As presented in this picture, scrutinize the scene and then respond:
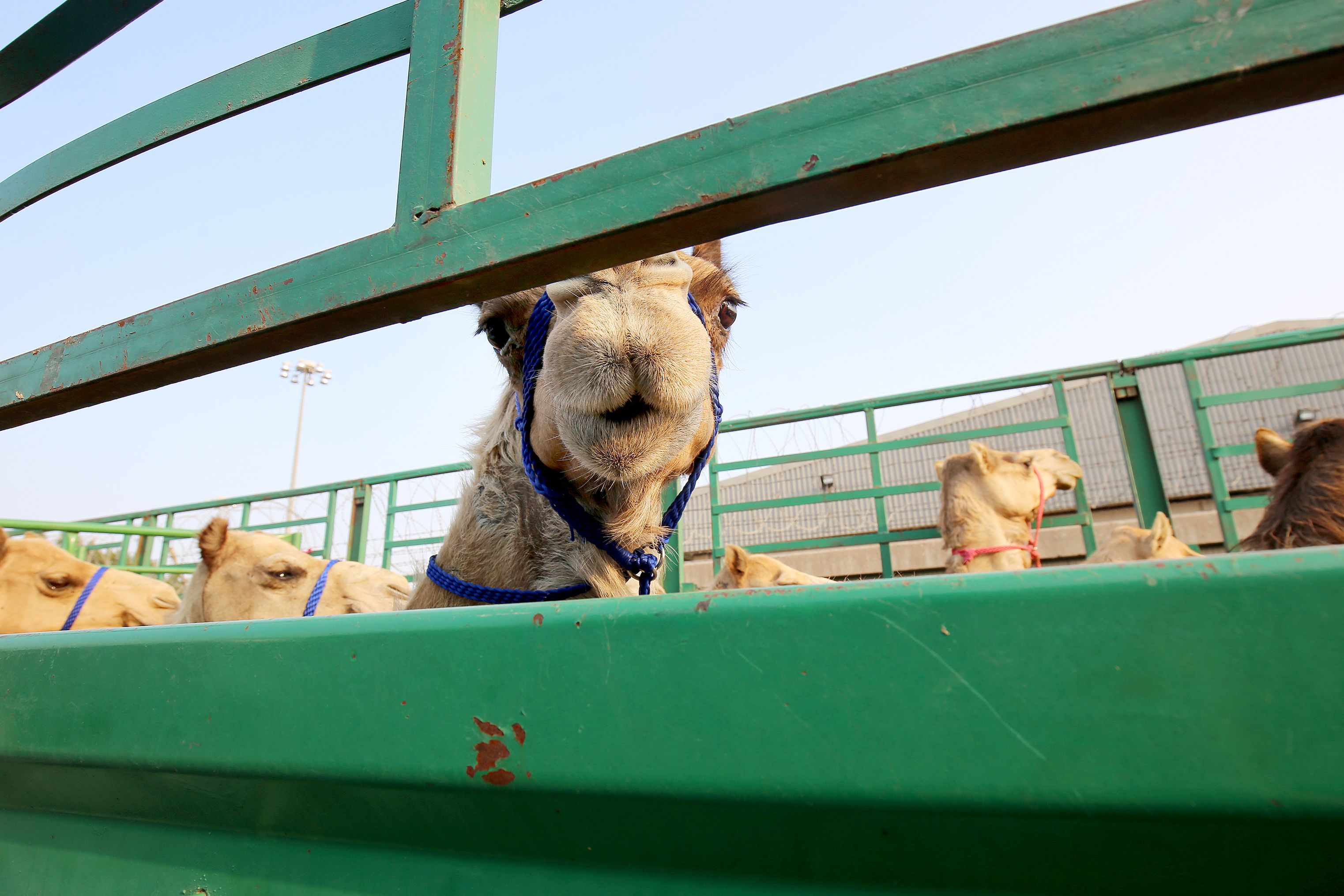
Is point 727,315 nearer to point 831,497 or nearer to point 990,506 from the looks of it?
point 990,506

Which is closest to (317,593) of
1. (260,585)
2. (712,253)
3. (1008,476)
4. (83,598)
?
Answer: (260,585)

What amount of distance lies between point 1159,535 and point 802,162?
15.4 feet

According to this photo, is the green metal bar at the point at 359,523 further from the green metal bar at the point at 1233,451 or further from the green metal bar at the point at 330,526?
the green metal bar at the point at 1233,451

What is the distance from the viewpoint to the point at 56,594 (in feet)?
15.2

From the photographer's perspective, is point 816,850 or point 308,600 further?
point 308,600

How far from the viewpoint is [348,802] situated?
2.58 feet

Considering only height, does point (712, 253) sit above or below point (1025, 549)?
above

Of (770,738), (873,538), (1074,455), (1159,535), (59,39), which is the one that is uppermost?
(1074,455)

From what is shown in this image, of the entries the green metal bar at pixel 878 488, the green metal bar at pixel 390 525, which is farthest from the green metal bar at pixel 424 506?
the green metal bar at pixel 878 488

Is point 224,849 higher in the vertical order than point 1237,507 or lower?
lower

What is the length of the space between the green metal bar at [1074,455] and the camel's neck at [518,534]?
476 centimetres

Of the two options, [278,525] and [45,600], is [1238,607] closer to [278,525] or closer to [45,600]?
[45,600]

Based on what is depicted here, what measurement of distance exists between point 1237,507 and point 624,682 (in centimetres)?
600

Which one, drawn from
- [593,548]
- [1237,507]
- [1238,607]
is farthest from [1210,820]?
[1237,507]
